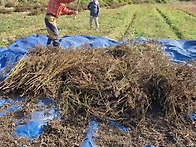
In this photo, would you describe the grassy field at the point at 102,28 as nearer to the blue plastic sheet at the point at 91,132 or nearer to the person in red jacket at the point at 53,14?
the person in red jacket at the point at 53,14

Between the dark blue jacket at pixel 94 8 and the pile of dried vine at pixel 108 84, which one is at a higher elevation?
the dark blue jacket at pixel 94 8

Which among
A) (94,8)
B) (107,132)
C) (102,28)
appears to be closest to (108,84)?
(107,132)

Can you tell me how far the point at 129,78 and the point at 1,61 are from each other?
3.02 m

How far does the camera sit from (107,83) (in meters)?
3.00

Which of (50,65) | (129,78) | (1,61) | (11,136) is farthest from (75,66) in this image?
(1,61)

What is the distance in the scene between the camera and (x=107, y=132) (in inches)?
106

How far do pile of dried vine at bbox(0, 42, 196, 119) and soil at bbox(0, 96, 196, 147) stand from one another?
14cm

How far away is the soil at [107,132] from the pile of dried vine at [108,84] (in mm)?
144

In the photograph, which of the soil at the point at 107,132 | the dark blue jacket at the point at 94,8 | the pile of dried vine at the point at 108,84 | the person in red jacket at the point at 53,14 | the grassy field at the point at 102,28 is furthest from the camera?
the dark blue jacket at the point at 94,8

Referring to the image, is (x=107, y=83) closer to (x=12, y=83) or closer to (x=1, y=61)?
(x=12, y=83)

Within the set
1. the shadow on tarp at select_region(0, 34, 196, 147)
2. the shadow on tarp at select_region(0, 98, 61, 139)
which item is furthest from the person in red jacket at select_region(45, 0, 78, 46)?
the shadow on tarp at select_region(0, 98, 61, 139)

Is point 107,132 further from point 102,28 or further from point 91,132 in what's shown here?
point 102,28

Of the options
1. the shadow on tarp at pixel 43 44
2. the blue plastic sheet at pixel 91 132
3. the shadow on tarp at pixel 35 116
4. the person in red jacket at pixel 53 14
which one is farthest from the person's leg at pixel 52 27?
the blue plastic sheet at pixel 91 132

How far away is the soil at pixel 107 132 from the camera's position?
8.05ft
